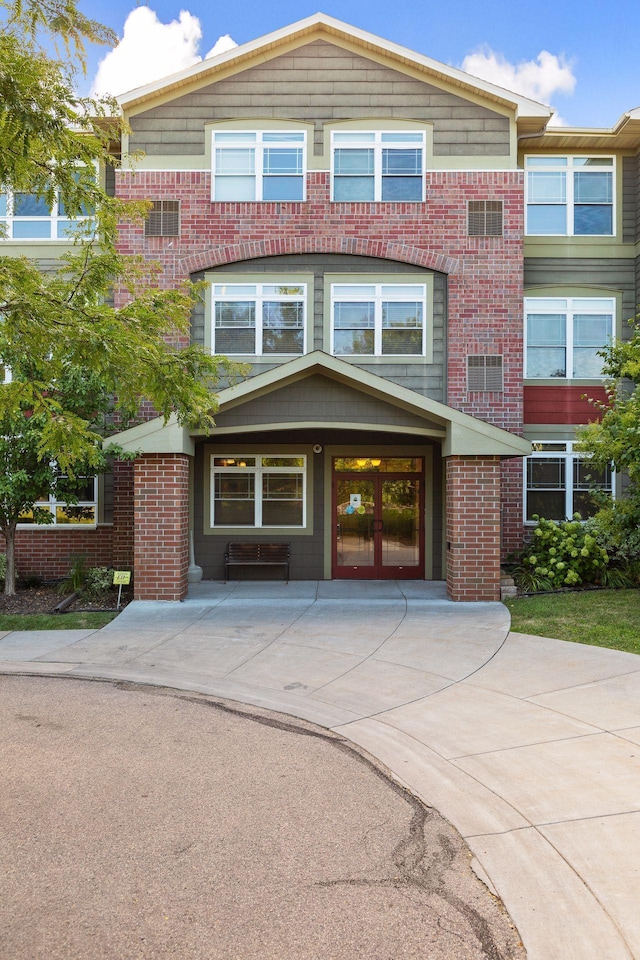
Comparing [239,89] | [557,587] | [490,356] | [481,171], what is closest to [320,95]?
[239,89]

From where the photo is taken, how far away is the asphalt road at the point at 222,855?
3.16m

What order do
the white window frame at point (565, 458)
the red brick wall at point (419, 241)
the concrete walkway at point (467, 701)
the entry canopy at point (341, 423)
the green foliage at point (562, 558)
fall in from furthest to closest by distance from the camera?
the white window frame at point (565, 458), the red brick wall at point (419, 241), the green foliage at point (562, 558), the entry canopy at point (341, 423), the concrete walkway at point (467, 701)

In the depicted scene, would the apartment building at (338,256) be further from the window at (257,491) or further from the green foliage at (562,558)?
the green foliage at (562,558)

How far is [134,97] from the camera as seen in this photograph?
43.9 feet

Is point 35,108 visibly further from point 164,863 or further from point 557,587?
point 557,587

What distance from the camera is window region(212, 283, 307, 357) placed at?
13648 millimetres

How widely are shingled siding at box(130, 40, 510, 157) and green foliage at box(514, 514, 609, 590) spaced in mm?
7960

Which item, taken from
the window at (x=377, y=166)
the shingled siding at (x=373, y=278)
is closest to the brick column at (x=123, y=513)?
the shingled siding at (x=373, y=278)

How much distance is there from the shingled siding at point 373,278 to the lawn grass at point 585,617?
15.1 feet

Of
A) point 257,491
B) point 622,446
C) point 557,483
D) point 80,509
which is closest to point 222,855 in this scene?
point 622,446

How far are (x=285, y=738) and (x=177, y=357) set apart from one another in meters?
3.98

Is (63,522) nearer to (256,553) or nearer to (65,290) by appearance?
(256,553)

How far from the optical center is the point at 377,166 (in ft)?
45.1

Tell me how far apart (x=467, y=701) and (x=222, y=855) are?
3432mm
